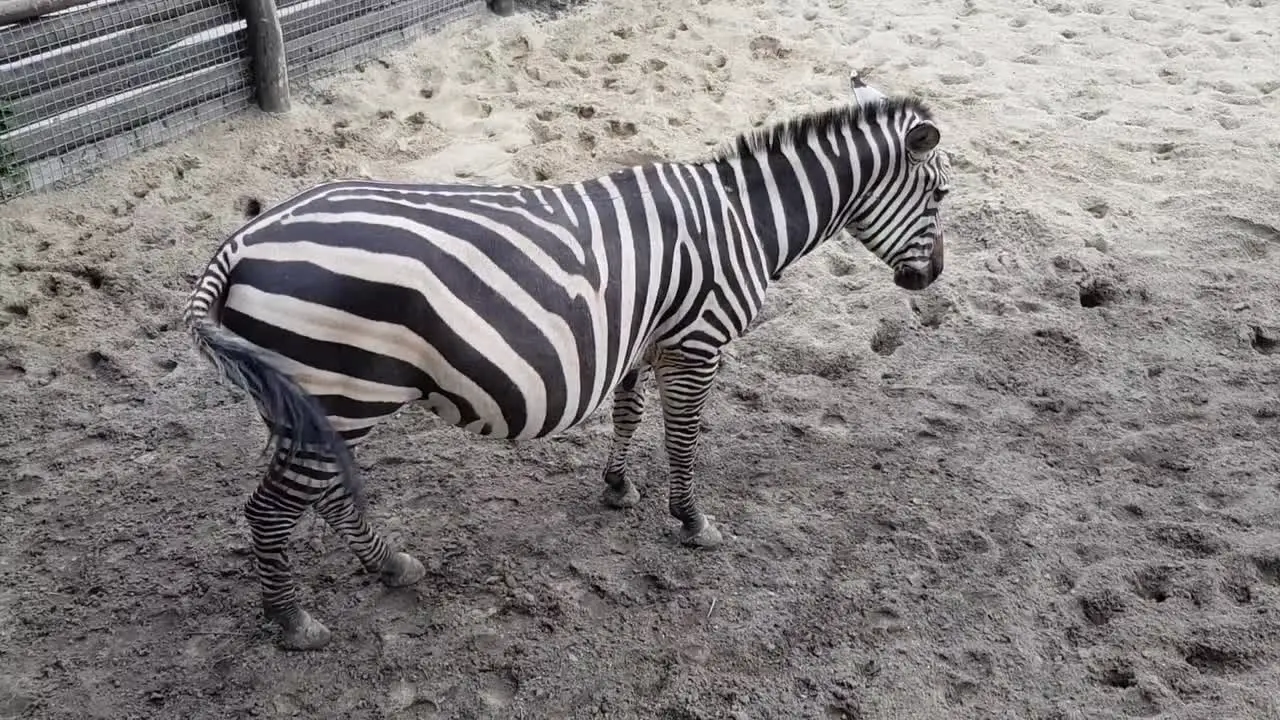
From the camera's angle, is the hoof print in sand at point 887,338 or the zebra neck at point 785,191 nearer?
the zebra neck at point 785,191

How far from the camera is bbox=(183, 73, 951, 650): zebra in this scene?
9.34ft

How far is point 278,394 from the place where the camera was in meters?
2.70

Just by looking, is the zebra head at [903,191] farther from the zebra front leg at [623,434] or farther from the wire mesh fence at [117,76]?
the wire mesh fence at [117,76]

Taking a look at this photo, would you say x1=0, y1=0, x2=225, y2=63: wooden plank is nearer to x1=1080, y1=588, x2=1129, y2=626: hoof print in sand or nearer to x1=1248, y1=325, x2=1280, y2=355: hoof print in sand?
x1=1080, y1=588, x2=1129, y2=626: hoof print in sand

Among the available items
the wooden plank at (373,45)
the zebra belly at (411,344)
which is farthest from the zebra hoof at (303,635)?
the wooden plank at (373,45)

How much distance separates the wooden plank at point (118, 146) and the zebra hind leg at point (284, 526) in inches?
138

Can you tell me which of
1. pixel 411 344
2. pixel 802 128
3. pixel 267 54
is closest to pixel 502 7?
pixel 267 54

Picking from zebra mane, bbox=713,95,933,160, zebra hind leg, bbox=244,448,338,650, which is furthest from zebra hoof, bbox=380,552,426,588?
zebra mane, bbox=713,95,933,160

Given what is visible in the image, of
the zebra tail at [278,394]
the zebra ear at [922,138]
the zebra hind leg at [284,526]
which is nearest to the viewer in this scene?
the zebra tail at [278,394]

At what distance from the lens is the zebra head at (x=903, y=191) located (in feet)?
12.5

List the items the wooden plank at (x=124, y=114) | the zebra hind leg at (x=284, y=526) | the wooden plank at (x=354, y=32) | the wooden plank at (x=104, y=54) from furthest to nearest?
the wooden plank at (x=354, y=32) < the wooden plank at (x=124, y=114) < the wooden plank at (x=104, y=54) < the zebra hind leg at (x=284, y=526)

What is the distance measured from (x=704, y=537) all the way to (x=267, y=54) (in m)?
4.48

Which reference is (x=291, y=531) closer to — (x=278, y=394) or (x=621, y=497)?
(x=278, y=394)

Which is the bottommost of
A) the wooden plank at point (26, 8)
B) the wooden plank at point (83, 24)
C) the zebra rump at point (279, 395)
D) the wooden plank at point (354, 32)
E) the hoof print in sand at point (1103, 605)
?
the hoof print in sand at point (1103, 605)
